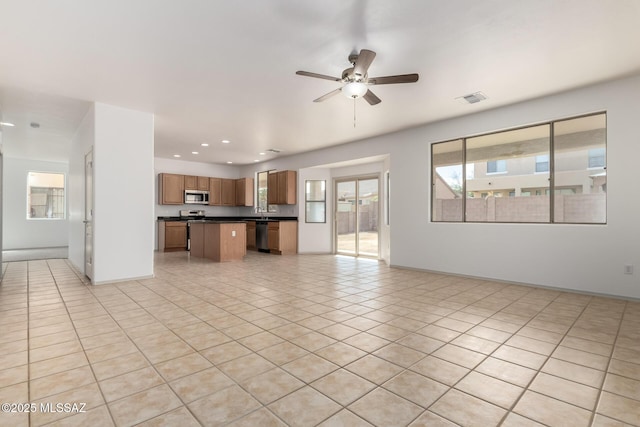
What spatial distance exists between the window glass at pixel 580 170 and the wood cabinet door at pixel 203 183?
30.1 feet

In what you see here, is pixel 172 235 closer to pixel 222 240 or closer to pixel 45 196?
pixel 222 240

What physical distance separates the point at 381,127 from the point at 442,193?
1.76 m

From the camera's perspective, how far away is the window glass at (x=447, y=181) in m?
5.67

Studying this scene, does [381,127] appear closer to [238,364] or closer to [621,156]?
[621,156]

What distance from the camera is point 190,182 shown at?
32.2 feet

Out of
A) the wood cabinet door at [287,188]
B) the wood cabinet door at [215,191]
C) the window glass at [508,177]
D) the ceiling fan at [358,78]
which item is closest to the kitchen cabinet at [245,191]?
the wood cabinet door at [215,191]

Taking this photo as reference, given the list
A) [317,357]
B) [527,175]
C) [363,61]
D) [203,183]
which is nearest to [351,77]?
[363,61]

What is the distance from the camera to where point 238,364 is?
2.27m

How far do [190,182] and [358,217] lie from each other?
216 inches

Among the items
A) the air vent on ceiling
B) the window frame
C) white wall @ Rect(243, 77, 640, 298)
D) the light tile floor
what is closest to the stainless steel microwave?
the window frame

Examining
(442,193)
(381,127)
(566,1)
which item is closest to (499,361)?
(566,1)

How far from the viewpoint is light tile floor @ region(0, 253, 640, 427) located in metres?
1.74

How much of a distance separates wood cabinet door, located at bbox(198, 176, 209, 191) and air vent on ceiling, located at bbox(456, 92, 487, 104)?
26.6 feet

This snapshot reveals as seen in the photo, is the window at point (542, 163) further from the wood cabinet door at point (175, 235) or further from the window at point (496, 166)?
the wood cabinet door at point (175, 235)
